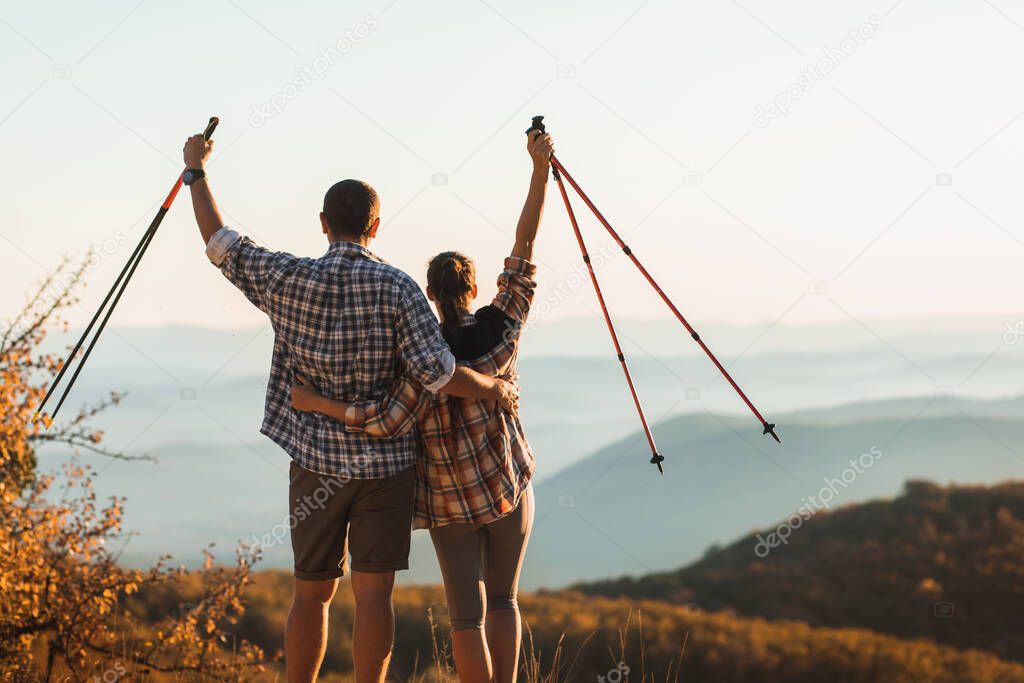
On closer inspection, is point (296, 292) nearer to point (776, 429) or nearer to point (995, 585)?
point (776, 429)

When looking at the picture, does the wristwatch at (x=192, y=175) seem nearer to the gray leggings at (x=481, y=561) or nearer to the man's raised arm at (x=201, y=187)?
the man's raised arm at (x=201, y=187)

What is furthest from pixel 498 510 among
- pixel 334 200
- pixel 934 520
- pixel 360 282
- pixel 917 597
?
pixel 934 520

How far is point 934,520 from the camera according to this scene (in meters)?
24.2

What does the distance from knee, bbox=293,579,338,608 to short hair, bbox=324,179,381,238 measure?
1149 mm

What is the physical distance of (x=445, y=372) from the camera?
3.21m

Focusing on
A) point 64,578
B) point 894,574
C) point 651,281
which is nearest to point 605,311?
point 651,281

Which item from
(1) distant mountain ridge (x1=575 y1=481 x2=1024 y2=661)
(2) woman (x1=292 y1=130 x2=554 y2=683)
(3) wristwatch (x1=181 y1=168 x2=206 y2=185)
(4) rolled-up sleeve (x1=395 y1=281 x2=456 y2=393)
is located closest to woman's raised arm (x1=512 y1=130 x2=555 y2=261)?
(2) woman (x1=292 y1=130 x2=554 y2=683)

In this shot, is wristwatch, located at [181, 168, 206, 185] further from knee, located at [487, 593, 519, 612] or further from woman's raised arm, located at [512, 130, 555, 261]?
knee, located at [487, 593, 519, 612]

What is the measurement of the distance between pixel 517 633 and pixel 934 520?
22990 mm

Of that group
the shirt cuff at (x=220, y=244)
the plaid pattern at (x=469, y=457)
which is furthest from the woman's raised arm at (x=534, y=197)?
the shirt cuff at (x=220, y=244)

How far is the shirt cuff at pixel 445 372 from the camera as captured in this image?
10.5 feet

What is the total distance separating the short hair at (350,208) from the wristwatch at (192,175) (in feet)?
1.60

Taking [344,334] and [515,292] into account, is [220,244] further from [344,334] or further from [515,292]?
[515,292]

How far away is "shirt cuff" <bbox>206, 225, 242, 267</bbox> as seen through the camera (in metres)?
3.40
